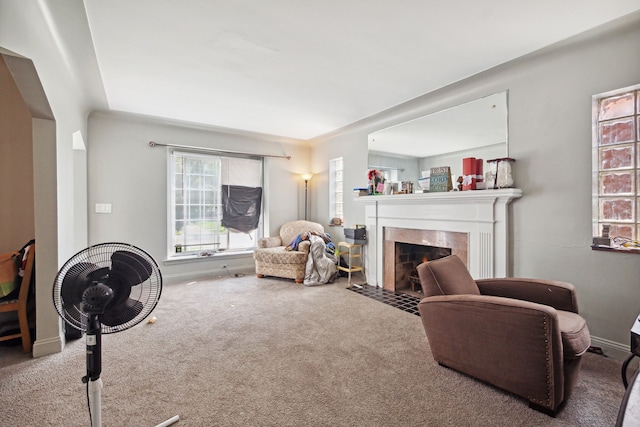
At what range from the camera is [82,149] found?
3717mm

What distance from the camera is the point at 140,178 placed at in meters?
4.25

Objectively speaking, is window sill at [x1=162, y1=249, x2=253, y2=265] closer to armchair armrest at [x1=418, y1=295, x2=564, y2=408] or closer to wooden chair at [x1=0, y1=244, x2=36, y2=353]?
wooden chair at [x1=0, y1=244, x2=36, y2=353]

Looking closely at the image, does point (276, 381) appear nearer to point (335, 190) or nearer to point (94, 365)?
point (94, 365)

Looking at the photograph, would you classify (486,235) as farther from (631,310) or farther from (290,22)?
(290,22)

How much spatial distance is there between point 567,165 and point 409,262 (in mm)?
2173

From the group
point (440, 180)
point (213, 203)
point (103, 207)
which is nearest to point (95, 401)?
point (440, 180)

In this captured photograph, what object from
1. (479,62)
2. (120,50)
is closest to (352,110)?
(479,62)

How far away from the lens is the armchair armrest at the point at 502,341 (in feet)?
5.01

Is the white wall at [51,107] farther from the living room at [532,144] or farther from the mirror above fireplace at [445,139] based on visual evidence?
the mirror above fireplace at [445,139]

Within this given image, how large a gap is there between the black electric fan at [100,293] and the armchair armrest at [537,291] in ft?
7.52

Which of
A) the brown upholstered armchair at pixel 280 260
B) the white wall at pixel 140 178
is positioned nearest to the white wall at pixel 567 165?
the brown upholstered armchair at pixel 280 260

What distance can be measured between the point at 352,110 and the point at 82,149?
354 cm

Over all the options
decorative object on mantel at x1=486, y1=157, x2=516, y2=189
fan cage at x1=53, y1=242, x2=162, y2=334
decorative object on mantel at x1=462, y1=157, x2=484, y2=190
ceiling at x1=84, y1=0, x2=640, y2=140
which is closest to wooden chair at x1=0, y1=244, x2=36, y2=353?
fan cage at x1=53, y1=242, x2=162, y2=334

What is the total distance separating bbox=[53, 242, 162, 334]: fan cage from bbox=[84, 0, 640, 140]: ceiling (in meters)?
1.59
